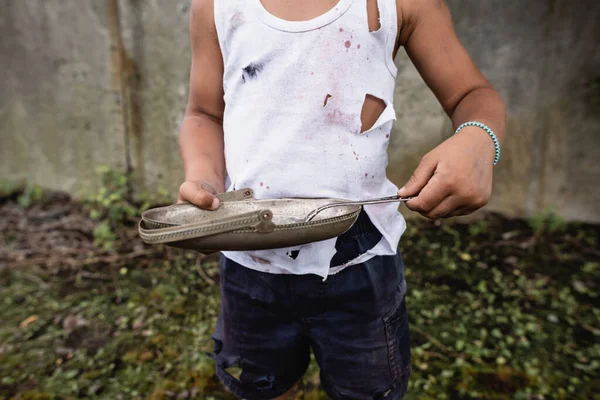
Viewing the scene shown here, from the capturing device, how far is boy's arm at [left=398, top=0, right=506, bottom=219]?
0.88 m

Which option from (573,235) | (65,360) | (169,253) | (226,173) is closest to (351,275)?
(226,173)

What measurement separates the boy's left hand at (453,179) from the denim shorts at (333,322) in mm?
288

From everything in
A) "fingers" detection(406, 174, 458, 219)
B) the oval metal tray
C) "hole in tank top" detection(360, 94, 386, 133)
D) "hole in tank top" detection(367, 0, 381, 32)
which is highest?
"hole in tank top" detection(367, 0, 381, 32)

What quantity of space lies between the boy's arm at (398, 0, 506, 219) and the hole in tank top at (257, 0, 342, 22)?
19 centimetres

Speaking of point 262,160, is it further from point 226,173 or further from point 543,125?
point 543,125

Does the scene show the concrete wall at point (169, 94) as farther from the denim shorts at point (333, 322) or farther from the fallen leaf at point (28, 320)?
the denim shorts at point (333, 322)

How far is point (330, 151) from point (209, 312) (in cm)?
183

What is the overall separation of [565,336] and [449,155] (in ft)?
6.40

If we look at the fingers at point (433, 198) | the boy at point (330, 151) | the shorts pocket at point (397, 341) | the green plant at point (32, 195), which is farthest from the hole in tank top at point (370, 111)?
the green plant at point (32, 195)

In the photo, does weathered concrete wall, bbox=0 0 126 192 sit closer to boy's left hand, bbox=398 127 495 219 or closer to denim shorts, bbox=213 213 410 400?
denim shorts, bbox=213 213 410 400

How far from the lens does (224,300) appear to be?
131 centimetres

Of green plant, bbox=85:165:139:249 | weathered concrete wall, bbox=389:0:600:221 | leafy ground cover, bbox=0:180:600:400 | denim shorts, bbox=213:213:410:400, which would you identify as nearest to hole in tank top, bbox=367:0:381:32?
denim shorts, bbox=213:213:410:400

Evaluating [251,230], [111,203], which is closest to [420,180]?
[251,230]

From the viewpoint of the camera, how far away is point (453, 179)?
872 mm
